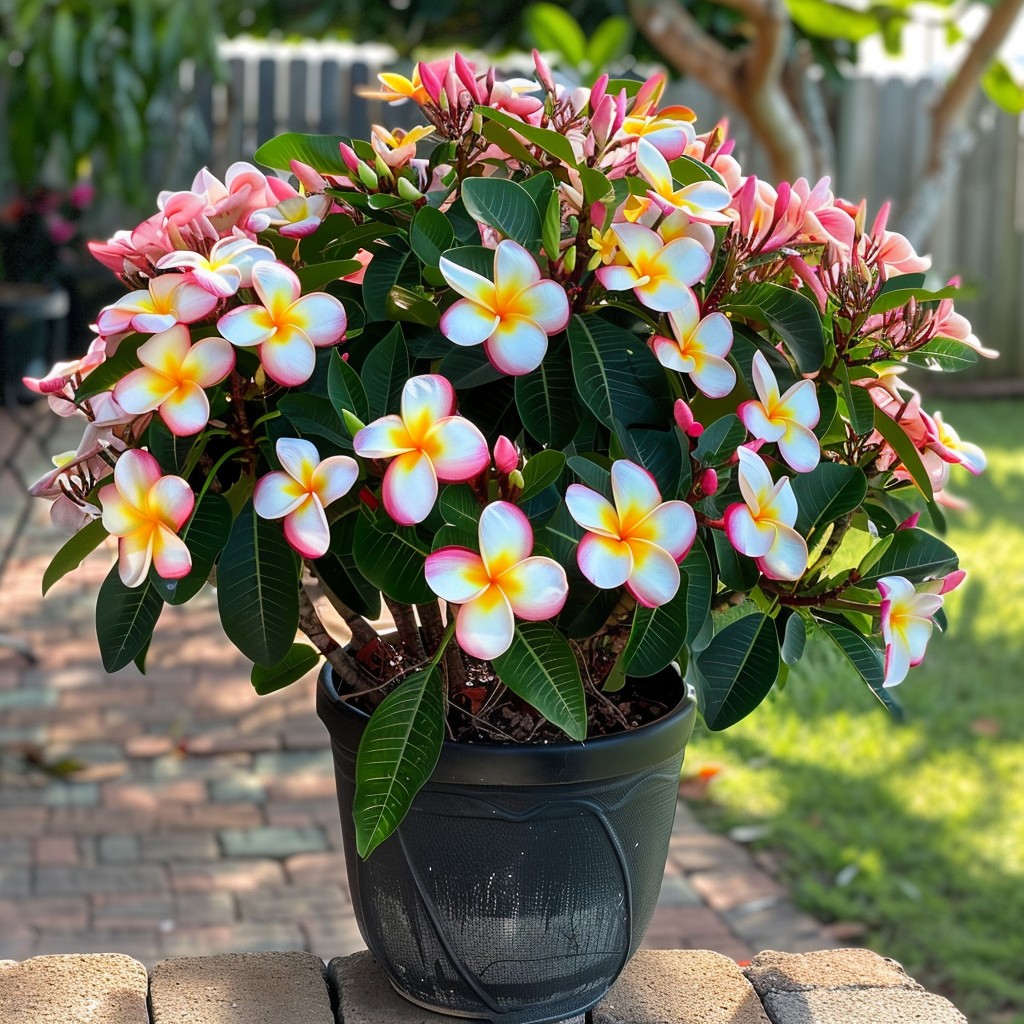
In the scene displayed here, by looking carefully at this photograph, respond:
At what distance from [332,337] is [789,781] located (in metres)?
2.56

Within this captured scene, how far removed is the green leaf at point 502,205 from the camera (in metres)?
1.05

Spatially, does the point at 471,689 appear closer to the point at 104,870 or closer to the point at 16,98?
the point at 104,870

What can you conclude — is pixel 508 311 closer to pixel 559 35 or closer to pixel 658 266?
pixel 658 266

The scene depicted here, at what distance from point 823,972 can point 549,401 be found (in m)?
0.71

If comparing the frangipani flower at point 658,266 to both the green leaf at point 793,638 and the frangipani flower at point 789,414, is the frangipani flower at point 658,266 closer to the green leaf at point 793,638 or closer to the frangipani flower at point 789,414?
the frangipani flower at point 789,414

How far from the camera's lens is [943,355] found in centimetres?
118

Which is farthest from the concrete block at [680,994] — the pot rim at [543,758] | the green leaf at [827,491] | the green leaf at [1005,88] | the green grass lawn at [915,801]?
the green leaf at [1005,88]

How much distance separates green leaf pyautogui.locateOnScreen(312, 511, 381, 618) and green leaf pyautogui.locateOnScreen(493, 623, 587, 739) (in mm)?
156

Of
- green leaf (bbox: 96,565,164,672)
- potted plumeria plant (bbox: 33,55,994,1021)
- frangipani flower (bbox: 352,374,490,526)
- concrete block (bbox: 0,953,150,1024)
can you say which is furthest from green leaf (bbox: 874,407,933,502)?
concrete block (bbox: 0,953,150,1024)

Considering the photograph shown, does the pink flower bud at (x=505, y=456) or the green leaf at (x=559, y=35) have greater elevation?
the pink flower bud at (x=505, y=456)

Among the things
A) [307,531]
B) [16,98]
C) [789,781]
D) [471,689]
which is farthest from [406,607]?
[16,98]

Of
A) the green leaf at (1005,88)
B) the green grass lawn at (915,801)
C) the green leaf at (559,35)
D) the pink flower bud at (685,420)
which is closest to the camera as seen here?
the pink flower bud at (685,420)

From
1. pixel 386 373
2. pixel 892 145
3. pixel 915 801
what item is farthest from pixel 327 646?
pixel 892 145

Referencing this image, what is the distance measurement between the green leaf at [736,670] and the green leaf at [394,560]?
23 centimetres
